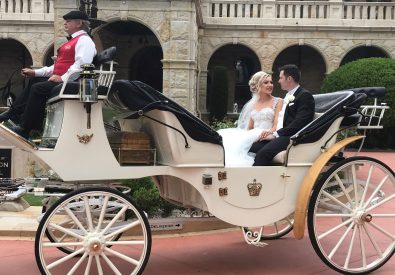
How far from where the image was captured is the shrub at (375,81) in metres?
17.5

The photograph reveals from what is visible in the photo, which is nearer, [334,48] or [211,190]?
[211,190]

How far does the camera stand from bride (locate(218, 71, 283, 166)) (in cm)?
543

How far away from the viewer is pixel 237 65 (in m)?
27.1

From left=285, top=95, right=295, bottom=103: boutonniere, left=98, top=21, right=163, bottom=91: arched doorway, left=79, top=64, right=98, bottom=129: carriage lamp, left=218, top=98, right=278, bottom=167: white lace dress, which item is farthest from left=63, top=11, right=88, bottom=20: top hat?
left=98, top=21, right=163, bottom=91: arched doorway

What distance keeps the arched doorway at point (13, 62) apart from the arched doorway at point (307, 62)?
13772 millimetres

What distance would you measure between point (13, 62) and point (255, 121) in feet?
80.6

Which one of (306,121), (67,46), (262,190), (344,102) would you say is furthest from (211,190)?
(67,46)

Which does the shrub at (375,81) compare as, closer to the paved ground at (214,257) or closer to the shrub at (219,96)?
the shrub at (219,96)

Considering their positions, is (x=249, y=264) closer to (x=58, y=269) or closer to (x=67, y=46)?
(x=58, y=269)

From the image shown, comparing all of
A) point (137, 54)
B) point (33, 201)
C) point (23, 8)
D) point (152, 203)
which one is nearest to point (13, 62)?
point (23, 8)

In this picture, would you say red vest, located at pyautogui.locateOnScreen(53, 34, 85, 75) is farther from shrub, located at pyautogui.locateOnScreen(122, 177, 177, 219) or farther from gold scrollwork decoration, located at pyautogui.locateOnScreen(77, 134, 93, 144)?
shrub, located at pyautogui.locateOnScreen(122, 177, 177, 219)

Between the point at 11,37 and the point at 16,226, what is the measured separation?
747 inches

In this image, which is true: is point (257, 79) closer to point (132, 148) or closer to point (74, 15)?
point (132, 148)

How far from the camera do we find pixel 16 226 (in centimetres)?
671
